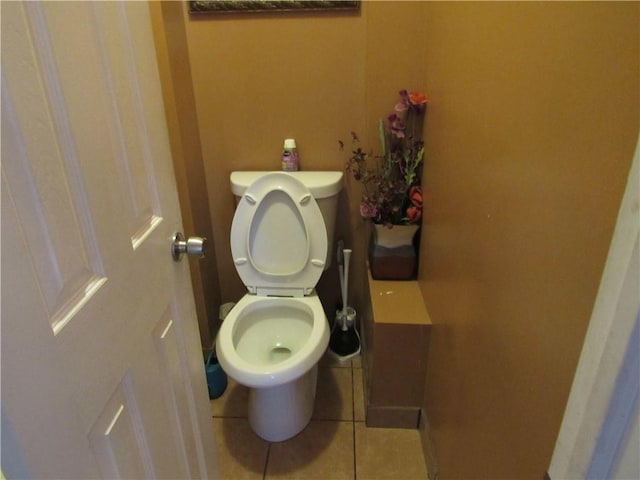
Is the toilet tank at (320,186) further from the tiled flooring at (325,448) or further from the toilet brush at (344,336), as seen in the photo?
the tiled flooring at (325,448)

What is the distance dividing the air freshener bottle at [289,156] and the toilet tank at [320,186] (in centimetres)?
3

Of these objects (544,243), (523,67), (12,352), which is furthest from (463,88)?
(12,352)

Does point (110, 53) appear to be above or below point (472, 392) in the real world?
above

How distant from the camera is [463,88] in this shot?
Answer: 108 cm

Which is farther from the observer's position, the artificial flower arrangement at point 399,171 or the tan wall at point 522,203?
the artificial flower arrangement at point 399,171

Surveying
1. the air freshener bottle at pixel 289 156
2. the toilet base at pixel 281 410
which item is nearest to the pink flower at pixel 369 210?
the air freshener bottle at pixel 289 156

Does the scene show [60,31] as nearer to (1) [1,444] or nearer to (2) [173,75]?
(1) [1,444]

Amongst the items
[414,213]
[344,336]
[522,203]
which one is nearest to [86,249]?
[522,203]

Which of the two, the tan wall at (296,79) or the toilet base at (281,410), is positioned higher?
the tan wall at (296,79)

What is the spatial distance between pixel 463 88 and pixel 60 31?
0.90m

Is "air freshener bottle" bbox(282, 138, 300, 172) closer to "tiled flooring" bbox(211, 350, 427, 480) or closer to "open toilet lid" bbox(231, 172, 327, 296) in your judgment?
"open toilet lid" bbox(231, 172, 327, 296)

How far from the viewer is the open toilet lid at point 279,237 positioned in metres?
1.56

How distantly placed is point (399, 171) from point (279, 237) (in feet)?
1.73

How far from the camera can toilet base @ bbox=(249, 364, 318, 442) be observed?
151 cm
